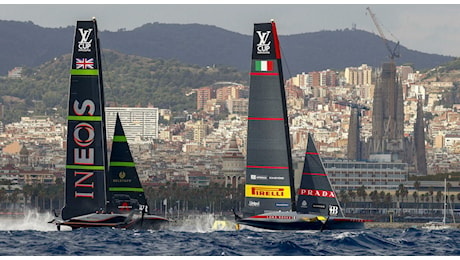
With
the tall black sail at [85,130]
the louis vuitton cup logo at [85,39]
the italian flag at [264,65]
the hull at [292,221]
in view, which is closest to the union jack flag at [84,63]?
the tall black sail at [85,130]

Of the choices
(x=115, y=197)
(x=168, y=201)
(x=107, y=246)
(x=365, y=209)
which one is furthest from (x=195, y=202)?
(x=107, y=246)

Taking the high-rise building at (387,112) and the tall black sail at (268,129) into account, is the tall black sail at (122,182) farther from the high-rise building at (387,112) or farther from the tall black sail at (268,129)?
the high-rise building at (387,112)

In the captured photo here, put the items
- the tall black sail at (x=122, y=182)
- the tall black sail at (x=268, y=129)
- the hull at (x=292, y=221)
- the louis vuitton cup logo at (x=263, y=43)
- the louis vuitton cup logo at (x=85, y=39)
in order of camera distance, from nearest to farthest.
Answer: the louis vuitton cup logo at (x=263, y=43)
the tall black sail at (x=268, y=129)
the hull at (x=292, y=221)
the louis vuitton cup logo at (x=85, y=39)
the tall black sail at (x=122, y=182)

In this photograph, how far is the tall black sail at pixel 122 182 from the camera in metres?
35.1

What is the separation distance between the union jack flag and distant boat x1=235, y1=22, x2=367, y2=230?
163 inches

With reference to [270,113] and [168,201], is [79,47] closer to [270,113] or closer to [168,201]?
[270,113]

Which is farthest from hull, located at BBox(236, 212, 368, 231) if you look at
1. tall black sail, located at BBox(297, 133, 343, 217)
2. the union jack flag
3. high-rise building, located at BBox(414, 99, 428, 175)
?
high-rise building, located at BBox(414, 99, 428, 175)

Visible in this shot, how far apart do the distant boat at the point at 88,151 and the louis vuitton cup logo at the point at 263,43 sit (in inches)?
163

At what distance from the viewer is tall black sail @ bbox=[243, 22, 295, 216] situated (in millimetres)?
33125

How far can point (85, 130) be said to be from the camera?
33719mm

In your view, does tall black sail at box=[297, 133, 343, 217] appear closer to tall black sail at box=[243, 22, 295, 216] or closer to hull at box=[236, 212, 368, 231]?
hull at box=[236, 212, 368, 231]

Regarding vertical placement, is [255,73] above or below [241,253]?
above

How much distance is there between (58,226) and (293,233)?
618 cm

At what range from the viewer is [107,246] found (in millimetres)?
27172
